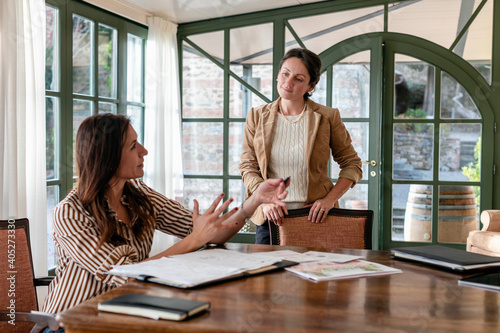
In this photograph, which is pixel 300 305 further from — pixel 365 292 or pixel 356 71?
pixel 356 71

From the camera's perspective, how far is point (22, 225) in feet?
6.59

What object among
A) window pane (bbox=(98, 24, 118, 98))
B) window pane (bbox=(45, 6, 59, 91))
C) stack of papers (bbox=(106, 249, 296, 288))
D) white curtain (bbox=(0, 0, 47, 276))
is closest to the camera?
stack of papers (bbox=(106, 249, 296, 288))

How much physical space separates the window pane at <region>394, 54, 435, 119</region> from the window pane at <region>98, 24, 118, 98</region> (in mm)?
2409

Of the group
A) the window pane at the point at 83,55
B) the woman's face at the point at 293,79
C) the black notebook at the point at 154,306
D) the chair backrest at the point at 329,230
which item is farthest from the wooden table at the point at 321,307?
the window pane at the point at 83,55

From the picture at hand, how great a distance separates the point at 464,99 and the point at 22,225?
12.8 feet

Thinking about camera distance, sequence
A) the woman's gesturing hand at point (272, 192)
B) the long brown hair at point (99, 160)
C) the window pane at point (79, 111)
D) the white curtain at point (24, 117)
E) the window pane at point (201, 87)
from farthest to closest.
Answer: the window pane at point (201, 87)
the window pane at point (79, 111)
the white curtain at point (24, 117)
the woman's gesturing hand at point (272, 192)
the long brown hair at point (99, 160)

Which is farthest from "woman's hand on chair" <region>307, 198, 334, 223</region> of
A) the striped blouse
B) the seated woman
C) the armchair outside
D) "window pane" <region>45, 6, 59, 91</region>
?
"window pane" <region>45, 6, 59, 91</region>

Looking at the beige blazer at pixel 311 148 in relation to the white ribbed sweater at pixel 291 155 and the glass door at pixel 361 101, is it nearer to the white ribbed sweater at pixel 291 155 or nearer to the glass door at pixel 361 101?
the white ribbed sweater at pixel 291 155

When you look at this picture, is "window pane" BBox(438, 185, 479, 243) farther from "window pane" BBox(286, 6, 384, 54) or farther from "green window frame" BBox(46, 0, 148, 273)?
"green window frame" BBox(46, 0, 148, 273)

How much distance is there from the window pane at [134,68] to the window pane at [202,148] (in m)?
0.68

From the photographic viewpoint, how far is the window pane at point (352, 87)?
16.1 ft

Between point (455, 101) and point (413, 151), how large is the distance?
0.54m

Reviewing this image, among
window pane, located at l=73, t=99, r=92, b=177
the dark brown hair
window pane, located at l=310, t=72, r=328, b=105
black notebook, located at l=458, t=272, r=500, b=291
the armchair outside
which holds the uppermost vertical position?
window pane, located at l=310, t=72, r=328, b=105

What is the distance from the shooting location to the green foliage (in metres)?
4.77
